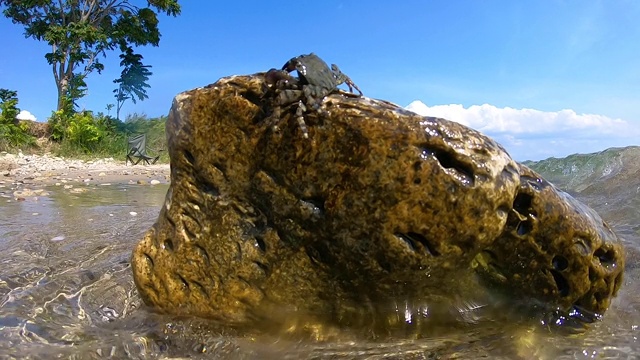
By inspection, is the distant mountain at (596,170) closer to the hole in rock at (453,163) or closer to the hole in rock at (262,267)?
the hole in rock at (453,163)

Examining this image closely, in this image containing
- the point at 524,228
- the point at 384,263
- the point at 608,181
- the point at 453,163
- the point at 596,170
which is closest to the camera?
the point at 453,163

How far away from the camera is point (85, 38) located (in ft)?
67.4

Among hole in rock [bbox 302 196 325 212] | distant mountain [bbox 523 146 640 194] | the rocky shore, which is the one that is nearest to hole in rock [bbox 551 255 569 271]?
hole in rock [bbox 302 196 325 212]

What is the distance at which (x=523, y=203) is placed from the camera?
2.43 metres

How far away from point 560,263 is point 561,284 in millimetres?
139

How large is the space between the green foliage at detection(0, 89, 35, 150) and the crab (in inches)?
640

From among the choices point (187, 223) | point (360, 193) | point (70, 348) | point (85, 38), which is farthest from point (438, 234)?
point (85, 38)

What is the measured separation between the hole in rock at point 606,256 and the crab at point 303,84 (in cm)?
158

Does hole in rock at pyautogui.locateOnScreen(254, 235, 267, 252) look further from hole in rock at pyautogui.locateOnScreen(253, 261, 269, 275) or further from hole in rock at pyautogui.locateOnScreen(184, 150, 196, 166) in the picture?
hole in rock at pyautogui.locateOnScreen(184, 150, 196, 166)

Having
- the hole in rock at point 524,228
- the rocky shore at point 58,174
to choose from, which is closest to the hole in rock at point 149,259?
the hole in rock at point 524,228

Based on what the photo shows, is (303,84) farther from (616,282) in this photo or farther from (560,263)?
(616,282)

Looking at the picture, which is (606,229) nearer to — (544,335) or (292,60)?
(544,335)

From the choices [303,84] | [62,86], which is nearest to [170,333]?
[303,84]

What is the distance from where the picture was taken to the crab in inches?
90.5
